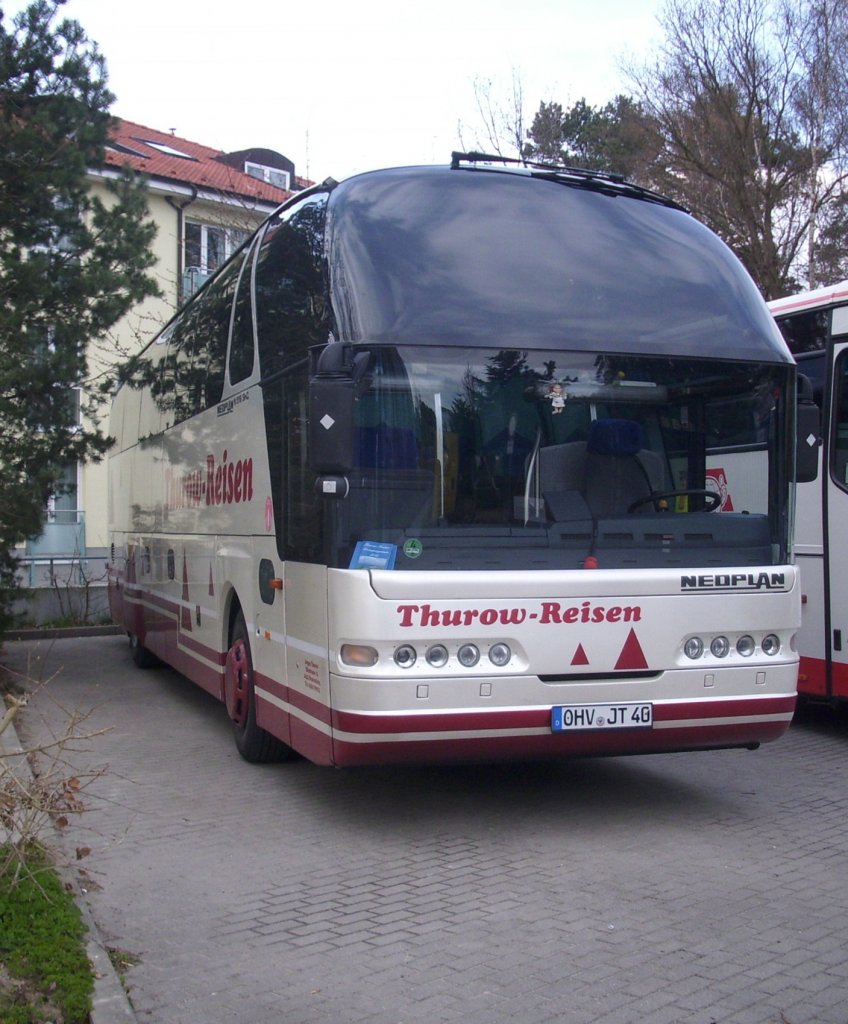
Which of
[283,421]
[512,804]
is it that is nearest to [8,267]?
[283,421]

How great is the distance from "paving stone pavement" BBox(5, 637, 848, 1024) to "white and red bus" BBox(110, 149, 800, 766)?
1.88 feet

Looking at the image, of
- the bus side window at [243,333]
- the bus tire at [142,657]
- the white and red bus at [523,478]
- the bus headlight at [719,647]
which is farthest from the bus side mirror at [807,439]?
the bus tire at [142,657]

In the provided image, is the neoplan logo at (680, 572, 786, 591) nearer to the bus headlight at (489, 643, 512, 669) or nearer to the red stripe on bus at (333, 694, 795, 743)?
the red stripe on bus at (333, 694, 795, 743)

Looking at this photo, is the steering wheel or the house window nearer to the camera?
the steering wheel

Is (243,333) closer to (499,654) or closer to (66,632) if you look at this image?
(499,654)

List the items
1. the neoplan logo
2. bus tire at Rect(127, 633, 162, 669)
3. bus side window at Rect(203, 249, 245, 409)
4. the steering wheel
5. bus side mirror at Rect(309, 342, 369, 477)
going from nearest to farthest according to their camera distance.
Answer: bus side mirror at Rect(309, 342, 369, 477) → the neoplan logo → the steering wheel → bus side window at Rect(203, 249, 245, 409) → bus tire at Rect(127, 633, 162, 669)

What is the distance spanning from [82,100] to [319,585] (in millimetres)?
8694

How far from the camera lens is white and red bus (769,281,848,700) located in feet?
32.8

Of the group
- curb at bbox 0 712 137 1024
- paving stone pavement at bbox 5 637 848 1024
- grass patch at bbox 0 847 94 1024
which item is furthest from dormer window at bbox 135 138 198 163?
curb at bbox 0 712 137 1024

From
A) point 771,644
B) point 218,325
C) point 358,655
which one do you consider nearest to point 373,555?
point 358,655

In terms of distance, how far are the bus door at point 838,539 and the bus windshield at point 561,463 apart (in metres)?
2.62

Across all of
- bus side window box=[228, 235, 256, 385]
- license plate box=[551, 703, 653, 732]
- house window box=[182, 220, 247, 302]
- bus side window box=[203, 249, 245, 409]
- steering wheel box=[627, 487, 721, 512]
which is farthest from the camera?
house window box=[182, 220, 247, 302]

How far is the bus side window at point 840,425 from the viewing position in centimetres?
998

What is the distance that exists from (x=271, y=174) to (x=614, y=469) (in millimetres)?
39896
